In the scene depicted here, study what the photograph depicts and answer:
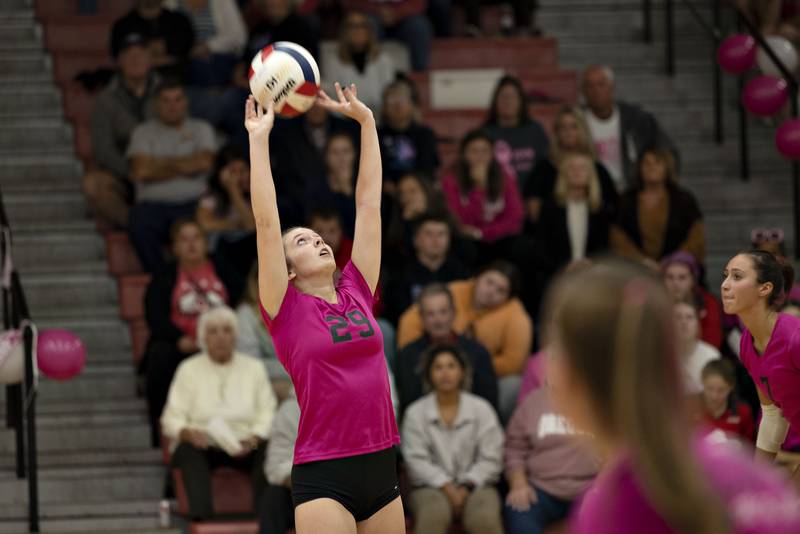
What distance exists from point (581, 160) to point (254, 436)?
10.1ft

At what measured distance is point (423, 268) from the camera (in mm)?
9469

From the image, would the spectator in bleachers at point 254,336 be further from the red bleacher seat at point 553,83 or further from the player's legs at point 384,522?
the player's legs at point 384,522

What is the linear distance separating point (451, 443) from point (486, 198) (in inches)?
88.4

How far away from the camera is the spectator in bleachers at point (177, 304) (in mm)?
9016

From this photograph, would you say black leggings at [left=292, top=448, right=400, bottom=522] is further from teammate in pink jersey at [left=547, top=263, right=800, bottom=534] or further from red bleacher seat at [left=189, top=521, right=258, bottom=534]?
red bleacher seat at [left=189, top=521, right=258, bottom=534]

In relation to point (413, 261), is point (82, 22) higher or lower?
higher

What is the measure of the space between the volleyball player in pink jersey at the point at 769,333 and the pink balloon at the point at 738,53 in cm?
533

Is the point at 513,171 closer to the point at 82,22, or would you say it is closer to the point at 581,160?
the point at 581,160

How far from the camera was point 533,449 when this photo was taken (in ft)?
27.6

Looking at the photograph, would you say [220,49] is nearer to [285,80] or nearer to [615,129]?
[615,129]

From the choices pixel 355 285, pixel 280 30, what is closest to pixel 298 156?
pixel 280 30

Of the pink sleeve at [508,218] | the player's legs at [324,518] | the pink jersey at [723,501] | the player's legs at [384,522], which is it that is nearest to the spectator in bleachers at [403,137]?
the pink sleeve at [508,218]

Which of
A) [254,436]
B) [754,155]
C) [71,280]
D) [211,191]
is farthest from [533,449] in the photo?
[754,155]

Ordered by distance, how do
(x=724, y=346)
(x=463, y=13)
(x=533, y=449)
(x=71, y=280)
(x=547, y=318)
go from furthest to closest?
(x=463, y=13), (x=71, y=280), (x=724, y=346), (x=533, y=449), (x=547, y=318)
